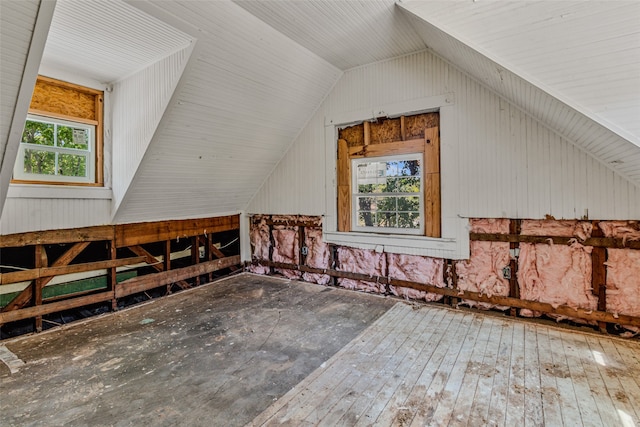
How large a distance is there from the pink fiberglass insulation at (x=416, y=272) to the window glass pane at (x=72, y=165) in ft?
13.6

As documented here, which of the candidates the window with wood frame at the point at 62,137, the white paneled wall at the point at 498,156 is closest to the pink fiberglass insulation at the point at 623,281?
the white paneled wall at the point at 498,156

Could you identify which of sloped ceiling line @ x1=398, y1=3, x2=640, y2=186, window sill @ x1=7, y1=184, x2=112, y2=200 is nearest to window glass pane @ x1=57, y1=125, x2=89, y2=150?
window sill @ x1=7, y1=184, x2=112, y2=200

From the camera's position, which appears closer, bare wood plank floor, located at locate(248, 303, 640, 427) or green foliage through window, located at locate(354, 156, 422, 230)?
bare wood plank floor, located at locate(248, 303, 640, 427)

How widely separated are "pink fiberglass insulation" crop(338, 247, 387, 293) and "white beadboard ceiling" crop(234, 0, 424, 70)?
109 inches

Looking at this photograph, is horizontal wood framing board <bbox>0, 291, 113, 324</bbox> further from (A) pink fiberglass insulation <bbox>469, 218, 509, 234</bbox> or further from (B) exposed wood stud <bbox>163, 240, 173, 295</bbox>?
(A) pink fiberglass insulation <bbox>469, 218, 509, 234</bbox>

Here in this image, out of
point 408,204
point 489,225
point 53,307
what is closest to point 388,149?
point 408,204

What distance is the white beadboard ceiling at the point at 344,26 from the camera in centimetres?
303

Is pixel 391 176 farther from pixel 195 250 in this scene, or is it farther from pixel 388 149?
pixel 195 250

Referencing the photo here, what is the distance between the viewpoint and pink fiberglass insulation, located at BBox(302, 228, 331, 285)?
5047 millimetres

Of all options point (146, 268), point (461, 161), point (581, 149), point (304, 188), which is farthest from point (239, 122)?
point (581, 149)

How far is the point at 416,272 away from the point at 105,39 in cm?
440

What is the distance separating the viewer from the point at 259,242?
580 cm

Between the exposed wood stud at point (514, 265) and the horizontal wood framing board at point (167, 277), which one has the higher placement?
the exposed wood stud at point (514, 265)

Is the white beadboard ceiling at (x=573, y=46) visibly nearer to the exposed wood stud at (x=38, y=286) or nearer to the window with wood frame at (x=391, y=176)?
the window with wood frame at (x=391, y=176)
